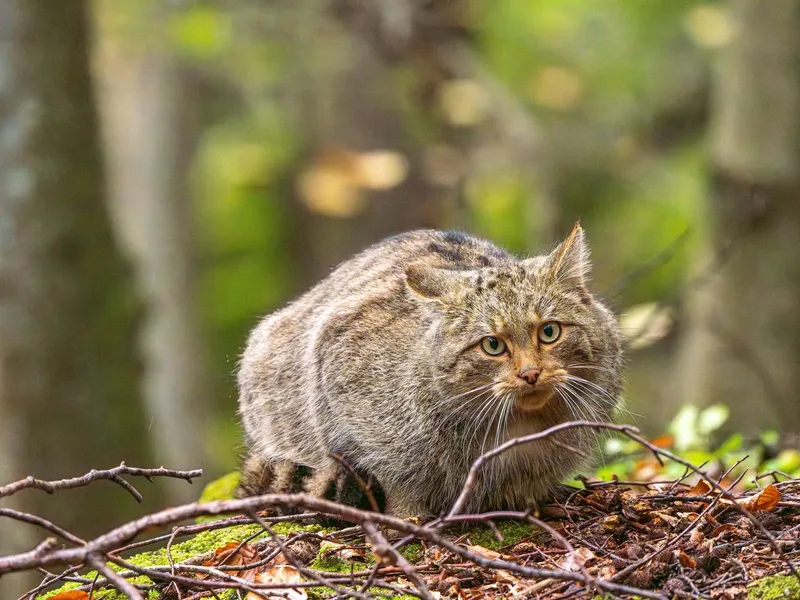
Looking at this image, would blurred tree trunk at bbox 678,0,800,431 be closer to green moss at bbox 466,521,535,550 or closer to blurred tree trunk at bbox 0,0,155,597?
green moss at bbox 466,521,535,550

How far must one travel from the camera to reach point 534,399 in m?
3.81

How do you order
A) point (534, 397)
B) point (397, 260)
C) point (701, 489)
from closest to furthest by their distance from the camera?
point (534, 397) < point (701, 489) < point (397, 260)

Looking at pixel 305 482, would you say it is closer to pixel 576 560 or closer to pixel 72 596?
pixel 72 596

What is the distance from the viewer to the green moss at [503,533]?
13.0ft

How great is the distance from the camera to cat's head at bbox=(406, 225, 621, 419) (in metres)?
3.81

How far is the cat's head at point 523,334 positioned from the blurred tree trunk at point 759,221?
3.75 meters

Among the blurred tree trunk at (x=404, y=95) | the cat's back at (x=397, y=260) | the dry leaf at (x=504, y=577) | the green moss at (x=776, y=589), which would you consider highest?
the blurred tree trunk at (x=404, y=95)

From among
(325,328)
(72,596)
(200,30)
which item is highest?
(200,30)

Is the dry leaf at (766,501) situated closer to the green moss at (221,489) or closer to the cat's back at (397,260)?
the cat's back at (397,260)

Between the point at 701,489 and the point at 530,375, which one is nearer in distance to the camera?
the point at 530,375

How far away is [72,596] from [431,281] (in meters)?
1.84

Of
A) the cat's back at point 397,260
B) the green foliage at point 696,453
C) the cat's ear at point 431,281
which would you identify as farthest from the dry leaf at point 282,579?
the green foliage at point 696,453

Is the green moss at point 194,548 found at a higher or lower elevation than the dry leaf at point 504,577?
higher

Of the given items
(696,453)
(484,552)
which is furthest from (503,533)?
(696,453)
